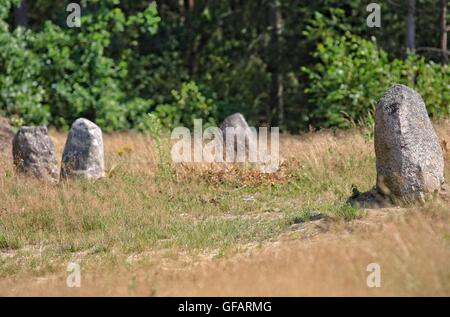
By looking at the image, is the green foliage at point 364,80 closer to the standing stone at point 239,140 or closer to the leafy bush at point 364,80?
the leafy bush at point 364,80

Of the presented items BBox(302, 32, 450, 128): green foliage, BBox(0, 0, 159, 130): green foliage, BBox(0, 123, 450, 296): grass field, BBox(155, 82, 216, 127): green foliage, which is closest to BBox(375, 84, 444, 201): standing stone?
BBox(0, 123, 450, 296): grass field

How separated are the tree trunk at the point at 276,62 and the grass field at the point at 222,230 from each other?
11322 mm

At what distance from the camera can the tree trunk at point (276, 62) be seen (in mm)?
28719

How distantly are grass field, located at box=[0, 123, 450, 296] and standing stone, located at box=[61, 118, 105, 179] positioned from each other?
364 mm

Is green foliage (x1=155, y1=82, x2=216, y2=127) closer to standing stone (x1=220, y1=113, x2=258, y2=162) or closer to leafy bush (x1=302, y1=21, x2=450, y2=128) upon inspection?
leafy bush (x1=302, y1=21, x2=450, y2=128)

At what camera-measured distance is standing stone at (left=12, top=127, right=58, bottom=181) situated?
1533 centimetres

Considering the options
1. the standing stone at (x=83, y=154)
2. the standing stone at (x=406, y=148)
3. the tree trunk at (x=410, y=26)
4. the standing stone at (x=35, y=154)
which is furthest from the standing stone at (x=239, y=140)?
the tree trunk at (x=410, y=26)

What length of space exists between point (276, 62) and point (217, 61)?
2.79 m

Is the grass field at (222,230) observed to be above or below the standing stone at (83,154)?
below

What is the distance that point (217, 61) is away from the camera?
30938 millimetres

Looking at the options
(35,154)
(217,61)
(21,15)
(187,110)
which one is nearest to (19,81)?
(21,15)

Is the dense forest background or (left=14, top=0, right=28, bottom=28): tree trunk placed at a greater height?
(left=14, top=0, right=28, bottom=28): tree trunk
